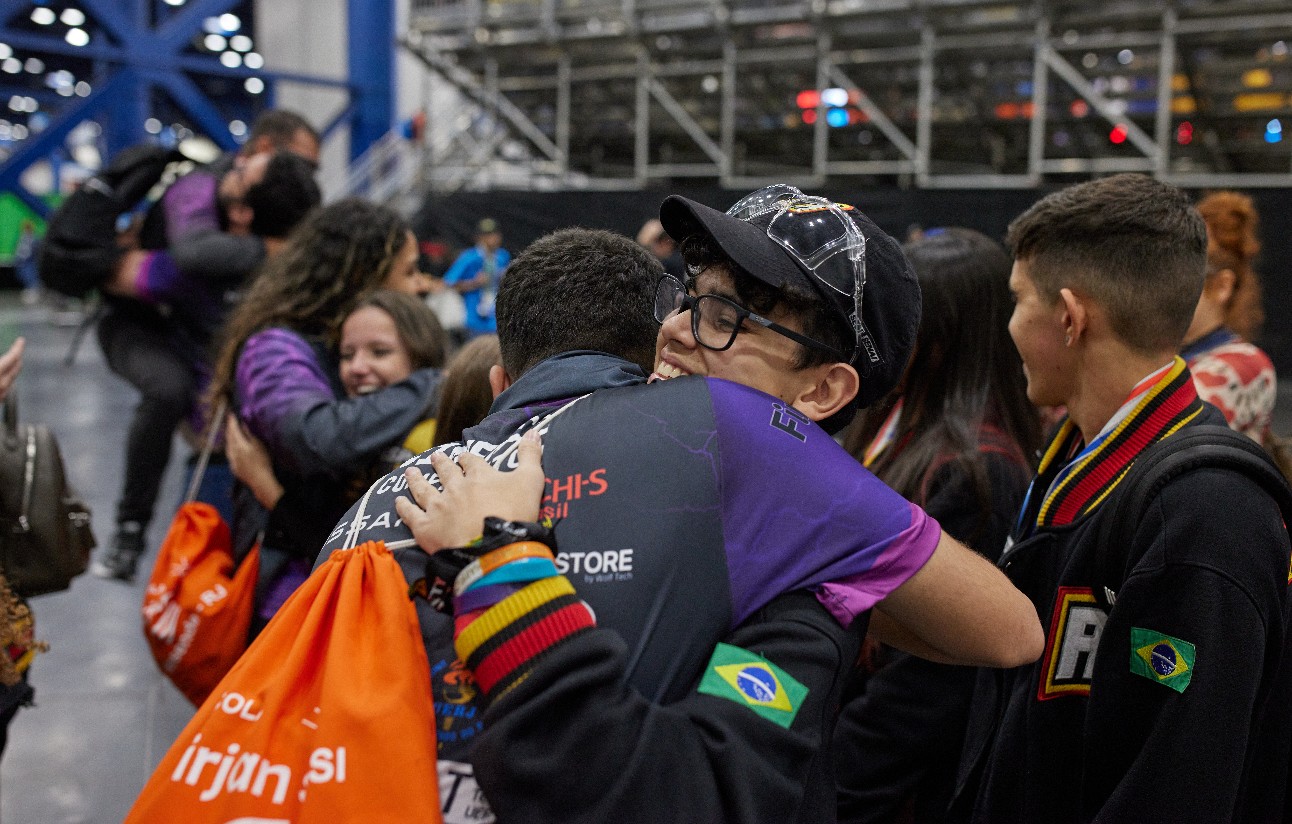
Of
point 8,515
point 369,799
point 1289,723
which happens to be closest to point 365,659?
point 369,799

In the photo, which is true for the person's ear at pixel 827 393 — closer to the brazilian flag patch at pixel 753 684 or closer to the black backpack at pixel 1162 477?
the brazilian flag patch at pixel 753 684

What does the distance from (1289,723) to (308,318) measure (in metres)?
2.50

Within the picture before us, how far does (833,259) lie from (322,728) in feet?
2.56

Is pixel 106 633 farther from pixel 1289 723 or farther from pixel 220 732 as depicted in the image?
pixel 1289 723

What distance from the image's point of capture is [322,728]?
1.06 metres

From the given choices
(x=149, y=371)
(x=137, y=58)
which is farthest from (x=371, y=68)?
(x=149, y=371)

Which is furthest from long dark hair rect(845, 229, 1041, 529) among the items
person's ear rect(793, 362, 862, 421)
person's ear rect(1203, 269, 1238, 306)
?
person's ear rect(1203, 269, 1238, 306)

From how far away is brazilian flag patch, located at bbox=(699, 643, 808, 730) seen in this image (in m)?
1.11

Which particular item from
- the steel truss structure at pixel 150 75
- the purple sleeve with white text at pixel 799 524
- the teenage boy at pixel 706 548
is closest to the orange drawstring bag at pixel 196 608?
the teenage boy at pixel 706 548

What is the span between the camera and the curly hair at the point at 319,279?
2.97 m

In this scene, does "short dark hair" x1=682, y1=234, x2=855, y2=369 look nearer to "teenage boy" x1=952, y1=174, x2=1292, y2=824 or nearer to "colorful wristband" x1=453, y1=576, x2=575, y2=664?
"colorful wristband" x1=453, y1=576, x2=575, y2=664

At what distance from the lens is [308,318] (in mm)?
2971

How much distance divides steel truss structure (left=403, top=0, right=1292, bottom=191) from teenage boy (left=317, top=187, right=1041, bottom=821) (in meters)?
9.44

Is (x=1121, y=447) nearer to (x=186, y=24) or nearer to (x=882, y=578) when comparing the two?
(x=882, y=578)
